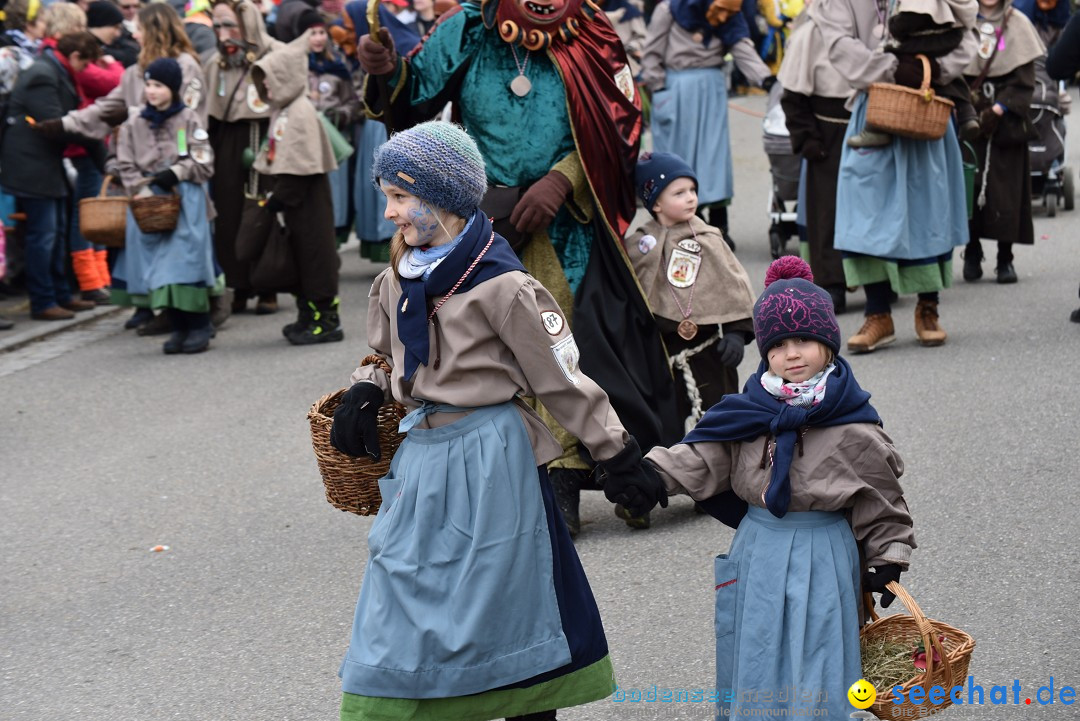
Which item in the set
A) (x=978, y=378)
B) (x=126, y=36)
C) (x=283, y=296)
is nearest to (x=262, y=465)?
(x=978, y=378)

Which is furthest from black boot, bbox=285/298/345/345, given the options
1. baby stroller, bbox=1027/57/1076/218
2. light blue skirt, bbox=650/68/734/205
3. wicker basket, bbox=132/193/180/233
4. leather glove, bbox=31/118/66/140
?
baby stroller, bbox=1027/57/1076/218

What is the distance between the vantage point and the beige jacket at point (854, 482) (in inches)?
133

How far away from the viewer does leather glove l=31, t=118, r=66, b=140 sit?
9.89 m

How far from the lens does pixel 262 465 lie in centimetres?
692

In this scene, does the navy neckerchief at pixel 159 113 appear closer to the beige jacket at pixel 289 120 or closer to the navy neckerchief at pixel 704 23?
the beige jacket at pixel 289 120

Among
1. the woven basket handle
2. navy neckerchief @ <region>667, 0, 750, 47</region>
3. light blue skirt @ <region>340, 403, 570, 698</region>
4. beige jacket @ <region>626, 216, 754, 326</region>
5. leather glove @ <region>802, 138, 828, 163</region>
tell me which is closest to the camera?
the woven basket handle

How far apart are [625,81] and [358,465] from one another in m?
2.16

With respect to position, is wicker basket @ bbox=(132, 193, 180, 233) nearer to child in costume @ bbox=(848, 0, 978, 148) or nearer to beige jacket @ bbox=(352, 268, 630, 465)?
child in costume @ bbox=(848, 0, 978, 148)

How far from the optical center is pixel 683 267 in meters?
5.50

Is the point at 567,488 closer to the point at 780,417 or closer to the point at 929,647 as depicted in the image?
the point at 780,417

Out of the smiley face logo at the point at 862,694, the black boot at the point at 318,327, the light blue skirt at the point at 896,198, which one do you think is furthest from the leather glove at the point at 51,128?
the smiley face logo at the point at 862,694

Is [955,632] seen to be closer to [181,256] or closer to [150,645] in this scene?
[150,645]

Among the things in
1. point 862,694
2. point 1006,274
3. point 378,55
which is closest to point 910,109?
point 1006,274

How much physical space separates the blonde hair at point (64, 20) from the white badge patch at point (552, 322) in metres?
7.59
